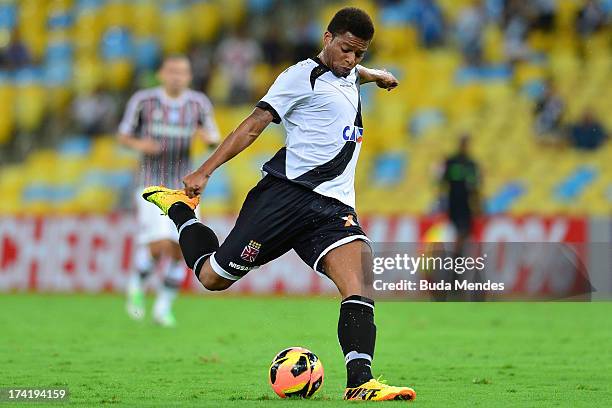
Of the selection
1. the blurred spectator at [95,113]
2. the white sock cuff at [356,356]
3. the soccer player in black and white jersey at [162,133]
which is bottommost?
the white sock cuff at [356,356]

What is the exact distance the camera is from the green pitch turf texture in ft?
22.7

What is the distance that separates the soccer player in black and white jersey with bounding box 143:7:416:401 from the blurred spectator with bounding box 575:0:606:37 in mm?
15481

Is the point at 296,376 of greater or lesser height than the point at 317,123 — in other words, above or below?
below

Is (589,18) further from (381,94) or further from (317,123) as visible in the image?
(317,123)

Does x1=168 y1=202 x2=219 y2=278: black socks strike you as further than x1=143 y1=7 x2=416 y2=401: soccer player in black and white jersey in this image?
Yes

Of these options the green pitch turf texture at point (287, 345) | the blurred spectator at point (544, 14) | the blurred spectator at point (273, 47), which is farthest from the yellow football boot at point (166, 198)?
the blurred spectator at point (273, 47)

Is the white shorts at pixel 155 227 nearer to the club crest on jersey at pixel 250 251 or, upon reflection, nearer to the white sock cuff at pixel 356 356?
the club crest on jersey at pixel 250 251

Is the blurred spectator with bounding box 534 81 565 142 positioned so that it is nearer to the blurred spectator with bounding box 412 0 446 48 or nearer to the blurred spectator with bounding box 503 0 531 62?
the blurred spectator with bounding box 503 0 531 62

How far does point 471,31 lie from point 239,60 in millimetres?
4464

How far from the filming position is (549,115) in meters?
20.8

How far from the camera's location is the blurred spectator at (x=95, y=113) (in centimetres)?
2333

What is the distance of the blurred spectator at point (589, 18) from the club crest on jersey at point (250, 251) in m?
16.0

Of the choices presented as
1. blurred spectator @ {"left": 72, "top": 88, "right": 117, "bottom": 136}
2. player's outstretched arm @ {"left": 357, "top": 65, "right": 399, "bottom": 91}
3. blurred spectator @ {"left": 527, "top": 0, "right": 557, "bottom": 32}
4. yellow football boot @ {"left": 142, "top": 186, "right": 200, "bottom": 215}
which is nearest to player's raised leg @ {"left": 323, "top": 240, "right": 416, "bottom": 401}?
player's outstretched arm @ {"left": 357, "top": 65, "right": 399, "bottom": 91}

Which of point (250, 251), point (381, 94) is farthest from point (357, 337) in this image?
point (381, 94)
